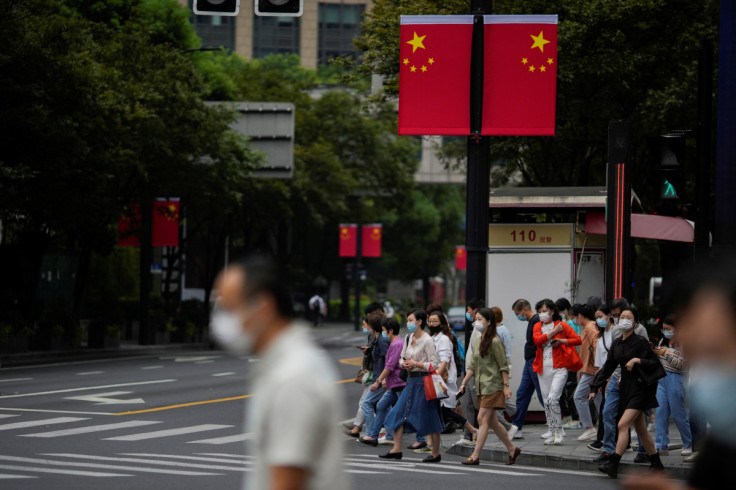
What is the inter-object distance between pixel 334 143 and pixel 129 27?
2328 cm

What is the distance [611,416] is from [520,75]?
507 centimetres

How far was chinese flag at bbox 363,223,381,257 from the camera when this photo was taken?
6400 cm

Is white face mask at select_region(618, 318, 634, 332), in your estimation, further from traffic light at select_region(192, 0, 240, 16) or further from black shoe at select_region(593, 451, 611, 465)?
traffic light at select_region(192, 0, 240, 16)

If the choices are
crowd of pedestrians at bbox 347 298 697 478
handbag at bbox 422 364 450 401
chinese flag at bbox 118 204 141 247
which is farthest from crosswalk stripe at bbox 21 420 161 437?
chinese flag at bbox 118 204 141 247

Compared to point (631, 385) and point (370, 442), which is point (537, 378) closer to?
point (370, 442)

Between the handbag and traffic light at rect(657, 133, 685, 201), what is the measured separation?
3.28m

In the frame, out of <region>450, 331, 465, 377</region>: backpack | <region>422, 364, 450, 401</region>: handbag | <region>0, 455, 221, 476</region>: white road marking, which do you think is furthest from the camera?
<region>450, 331, 465, 377</region>: backpack

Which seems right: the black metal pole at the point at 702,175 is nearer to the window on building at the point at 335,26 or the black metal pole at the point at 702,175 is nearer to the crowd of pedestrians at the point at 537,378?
the crowd of pedestrians at the point at 537,378

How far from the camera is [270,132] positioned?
41625 millimetres

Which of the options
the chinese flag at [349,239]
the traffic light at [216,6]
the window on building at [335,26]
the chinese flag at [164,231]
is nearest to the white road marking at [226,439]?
the traffic light at [216,6]

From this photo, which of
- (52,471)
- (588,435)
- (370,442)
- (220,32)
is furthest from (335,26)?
(52,471)

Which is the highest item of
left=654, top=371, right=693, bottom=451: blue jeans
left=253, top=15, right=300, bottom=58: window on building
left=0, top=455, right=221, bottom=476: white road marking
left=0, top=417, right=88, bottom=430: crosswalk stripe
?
left=253, top=15, right=300, bottom=58: window on building

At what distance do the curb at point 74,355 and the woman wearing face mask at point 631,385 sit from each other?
1979 cm

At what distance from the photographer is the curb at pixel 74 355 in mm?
30562
